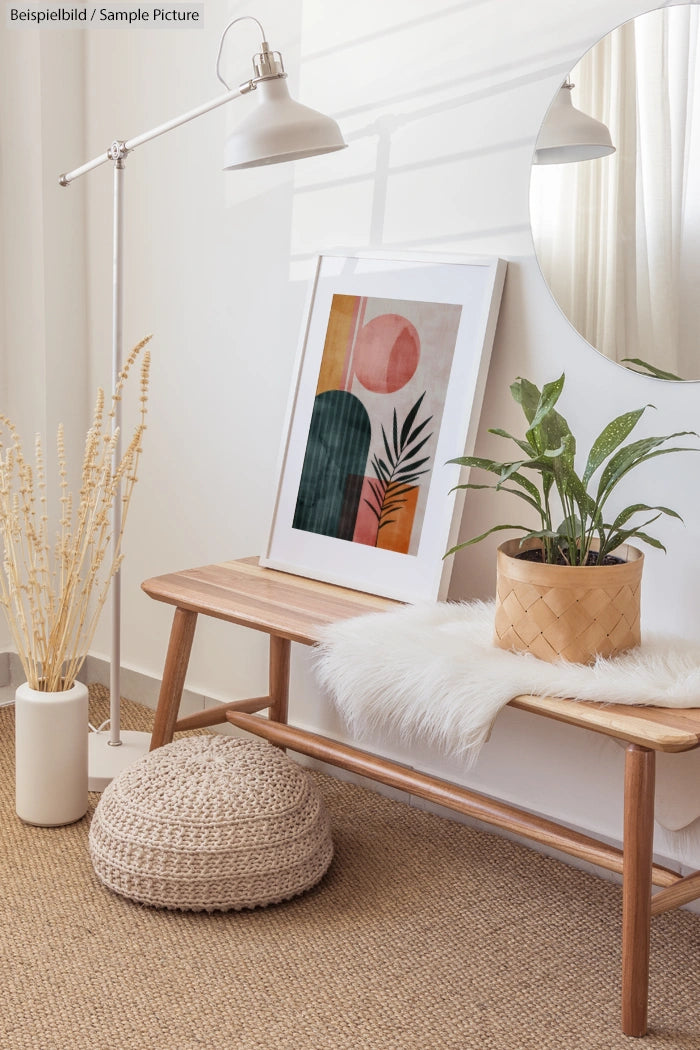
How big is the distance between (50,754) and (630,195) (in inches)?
63.9

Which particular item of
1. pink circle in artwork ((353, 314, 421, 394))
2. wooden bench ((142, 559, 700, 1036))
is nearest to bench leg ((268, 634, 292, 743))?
wooden bench ((142, 559, 700, 1036))

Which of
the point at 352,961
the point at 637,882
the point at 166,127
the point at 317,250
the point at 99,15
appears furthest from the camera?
the point at 99,15

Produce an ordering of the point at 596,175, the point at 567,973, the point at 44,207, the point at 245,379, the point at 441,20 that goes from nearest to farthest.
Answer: the point at 567,973
the point at 596,175
the point at 441,20
the point at 245,379
the point at 44,207

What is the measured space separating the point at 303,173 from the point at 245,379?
1.71 feet

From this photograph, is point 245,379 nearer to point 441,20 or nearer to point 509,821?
point 441,20

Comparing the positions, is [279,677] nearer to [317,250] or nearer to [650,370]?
[317,250]

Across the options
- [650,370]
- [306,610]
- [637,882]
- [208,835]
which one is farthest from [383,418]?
[637,882]

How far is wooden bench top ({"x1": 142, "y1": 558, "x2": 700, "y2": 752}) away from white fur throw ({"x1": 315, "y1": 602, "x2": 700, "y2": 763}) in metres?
0.03

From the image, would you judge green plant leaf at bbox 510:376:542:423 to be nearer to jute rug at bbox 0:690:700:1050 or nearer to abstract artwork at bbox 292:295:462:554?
abstract artwork at bbox 292:295:462:554

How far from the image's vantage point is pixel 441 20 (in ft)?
6.98

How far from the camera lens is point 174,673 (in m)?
2.25

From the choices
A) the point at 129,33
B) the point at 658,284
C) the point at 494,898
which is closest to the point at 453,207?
the point at 658,284

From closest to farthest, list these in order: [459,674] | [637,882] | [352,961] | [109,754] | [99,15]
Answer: [637,882]
[459,674]
[352,961]
[109,754]
[99,15]

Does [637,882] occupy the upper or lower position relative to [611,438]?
lower
